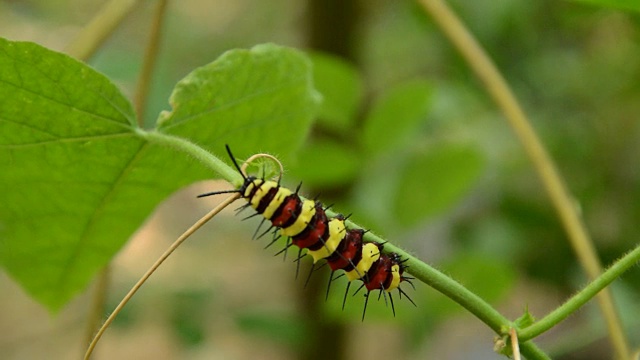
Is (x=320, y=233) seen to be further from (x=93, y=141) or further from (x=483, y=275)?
(x=483, y=275)

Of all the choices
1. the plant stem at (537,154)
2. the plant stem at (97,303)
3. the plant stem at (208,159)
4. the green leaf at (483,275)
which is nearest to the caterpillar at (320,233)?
the plant stem at (208,159)

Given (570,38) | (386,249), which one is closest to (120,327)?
(386,249)

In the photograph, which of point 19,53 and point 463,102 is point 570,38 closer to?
point 463,102

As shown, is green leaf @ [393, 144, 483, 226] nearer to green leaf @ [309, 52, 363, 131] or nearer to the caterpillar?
green leaf @ [309, 52, 363, 131]

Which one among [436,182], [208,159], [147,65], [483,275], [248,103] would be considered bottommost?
[208,159]

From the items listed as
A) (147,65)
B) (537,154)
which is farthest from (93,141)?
(537,154)

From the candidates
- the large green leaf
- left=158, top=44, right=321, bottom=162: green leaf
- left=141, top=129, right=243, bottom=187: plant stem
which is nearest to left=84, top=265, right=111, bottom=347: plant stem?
the large green leaf
